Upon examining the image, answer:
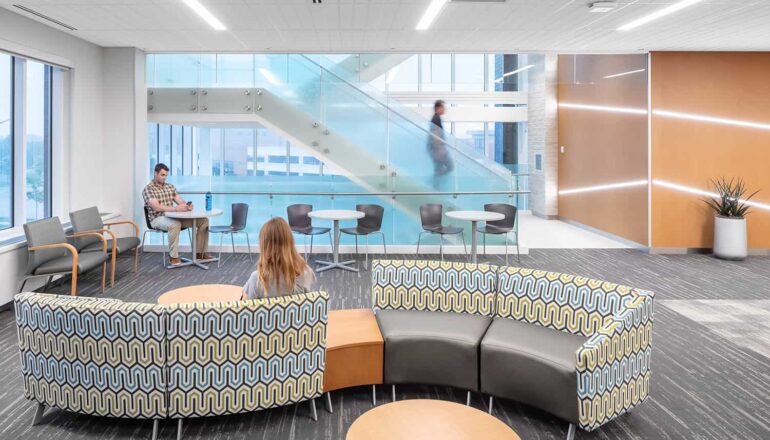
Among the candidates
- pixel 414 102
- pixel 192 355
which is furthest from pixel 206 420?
pixel 414 102

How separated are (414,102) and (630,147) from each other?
6546 mm

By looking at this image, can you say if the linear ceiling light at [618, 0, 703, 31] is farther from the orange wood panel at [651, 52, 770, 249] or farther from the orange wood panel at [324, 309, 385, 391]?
the orange wood panel at [324, 309, 385, 391]

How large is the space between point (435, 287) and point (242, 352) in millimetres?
1617

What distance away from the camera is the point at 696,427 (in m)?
3.18

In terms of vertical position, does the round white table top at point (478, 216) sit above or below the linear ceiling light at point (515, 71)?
below

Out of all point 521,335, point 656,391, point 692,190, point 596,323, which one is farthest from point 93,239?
point 692,190

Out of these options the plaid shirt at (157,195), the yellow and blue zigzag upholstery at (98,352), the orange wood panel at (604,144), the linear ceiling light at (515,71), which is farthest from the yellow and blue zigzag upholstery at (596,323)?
the linear ceiling light at (515,71)

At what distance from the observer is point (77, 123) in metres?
7.53

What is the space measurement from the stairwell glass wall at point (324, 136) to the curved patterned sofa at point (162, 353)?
5611 millimetres

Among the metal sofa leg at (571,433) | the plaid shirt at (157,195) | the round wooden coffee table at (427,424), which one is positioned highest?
the plaid shirt at (157,195)

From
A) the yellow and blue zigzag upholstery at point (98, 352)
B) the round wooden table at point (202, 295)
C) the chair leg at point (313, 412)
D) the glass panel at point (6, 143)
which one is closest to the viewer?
the yellow and blue zigzag upholstery at point (98, 352)

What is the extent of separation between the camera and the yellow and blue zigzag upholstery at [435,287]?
3.97m

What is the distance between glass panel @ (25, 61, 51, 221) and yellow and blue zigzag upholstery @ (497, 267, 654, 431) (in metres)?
6.16

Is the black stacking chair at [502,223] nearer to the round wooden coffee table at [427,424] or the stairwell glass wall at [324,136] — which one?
the stairwell glass wall at [324,136]
